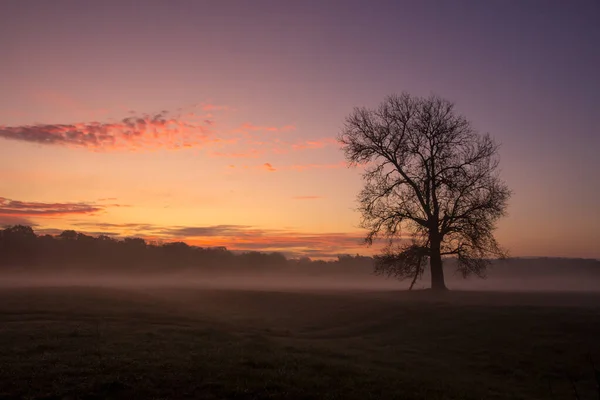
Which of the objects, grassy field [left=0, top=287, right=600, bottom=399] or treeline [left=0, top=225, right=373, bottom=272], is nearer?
grassy field [left=0, top=287, right=600, bottom=399]

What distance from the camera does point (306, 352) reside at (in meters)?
21.3

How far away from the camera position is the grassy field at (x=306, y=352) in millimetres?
14258

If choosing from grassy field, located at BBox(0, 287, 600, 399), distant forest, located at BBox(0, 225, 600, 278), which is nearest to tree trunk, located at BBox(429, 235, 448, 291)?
grassy field, located at BBox(0, 287, 600, 399)

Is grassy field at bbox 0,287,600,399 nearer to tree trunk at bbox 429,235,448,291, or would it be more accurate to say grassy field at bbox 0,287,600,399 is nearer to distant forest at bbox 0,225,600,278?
tree trunk at bbox 429,235,448,291

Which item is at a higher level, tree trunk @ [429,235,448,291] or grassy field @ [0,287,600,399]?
tree trunk @ [429,235,448,291]

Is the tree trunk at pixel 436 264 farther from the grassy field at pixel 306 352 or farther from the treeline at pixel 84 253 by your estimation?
the treeline at pixel 84 253

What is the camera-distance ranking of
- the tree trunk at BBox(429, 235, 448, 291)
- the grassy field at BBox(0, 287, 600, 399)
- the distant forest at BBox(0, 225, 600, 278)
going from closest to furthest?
the grassy field at BBox(0, 287, 600, 399) → the tree trunk at BBox(429, 235, 448, 291) → the distant forest at BBox(0, 225, 600, 278)

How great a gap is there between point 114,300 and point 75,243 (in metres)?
162

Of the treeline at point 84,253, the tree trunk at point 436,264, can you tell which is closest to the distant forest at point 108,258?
the treeline at point 84,253

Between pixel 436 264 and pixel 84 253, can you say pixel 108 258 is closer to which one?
pixel 84 253

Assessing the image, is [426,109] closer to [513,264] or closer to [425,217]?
[425,217]

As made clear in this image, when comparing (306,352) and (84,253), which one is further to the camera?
(84,253)

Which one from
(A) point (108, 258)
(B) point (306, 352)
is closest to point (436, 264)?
(B) point (306, 352)

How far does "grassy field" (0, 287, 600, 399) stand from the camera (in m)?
14.3
